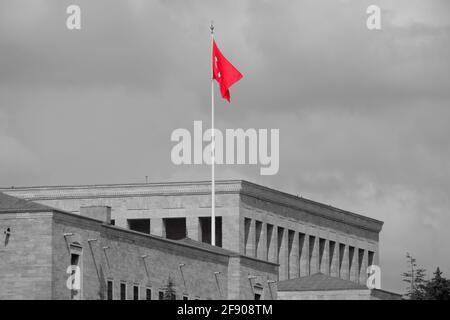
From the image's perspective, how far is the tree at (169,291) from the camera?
355 ft

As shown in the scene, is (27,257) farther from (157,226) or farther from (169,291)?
(157,226)

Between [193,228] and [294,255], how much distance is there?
12.5 metres

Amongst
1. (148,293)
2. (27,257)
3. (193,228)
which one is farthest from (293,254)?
(27,257)

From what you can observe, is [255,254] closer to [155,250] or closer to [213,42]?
[213,42]

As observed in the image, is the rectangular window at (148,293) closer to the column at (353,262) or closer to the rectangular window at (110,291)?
the rectangular window at (110,291)

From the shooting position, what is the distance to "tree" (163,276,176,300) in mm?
108312

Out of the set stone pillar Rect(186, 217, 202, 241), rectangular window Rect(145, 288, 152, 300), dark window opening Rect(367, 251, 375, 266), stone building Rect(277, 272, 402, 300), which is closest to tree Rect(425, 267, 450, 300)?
stone building Rect(277, 272, 402, 300)

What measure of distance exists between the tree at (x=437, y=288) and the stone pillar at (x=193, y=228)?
2672 cm

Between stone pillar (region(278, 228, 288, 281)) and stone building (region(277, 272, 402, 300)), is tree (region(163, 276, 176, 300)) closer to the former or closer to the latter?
stone building (region(277, 272, 402, 300))

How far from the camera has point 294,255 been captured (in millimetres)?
152500

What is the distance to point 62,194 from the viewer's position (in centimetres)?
14612

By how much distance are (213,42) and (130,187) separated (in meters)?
20.3

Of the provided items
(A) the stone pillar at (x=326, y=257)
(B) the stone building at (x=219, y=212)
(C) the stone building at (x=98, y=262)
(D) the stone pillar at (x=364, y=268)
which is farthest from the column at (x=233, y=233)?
(D) the stone pillar at (x=364, y=268)

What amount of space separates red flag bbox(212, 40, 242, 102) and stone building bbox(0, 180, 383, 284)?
1780 centimetres
